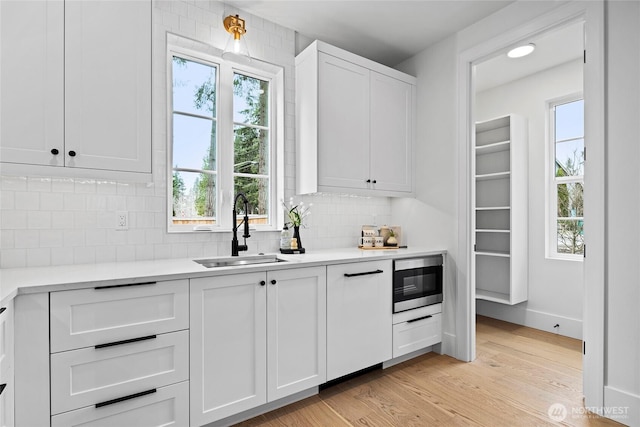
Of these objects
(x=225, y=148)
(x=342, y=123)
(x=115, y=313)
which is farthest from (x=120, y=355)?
(x=342, y=123)

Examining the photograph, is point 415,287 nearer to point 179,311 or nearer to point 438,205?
point 438,205

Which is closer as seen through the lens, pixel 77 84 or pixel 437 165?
pixel 77 84

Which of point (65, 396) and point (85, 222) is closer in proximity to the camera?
point (65, 396)

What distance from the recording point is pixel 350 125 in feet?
9.25

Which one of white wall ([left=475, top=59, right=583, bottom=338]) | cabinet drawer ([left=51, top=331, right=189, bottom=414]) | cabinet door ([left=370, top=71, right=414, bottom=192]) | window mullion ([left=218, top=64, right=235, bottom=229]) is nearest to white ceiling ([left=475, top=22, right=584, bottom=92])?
white wall ([left=475, top=59, right=583, bottom=338])

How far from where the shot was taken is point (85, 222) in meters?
1.99

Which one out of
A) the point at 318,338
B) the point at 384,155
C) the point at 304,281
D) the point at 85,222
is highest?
the point at 384,155

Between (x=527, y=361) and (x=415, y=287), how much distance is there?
1.13m

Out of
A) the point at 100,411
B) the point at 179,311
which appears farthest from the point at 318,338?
the point at 100,411

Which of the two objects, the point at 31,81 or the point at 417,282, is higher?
the point at 31,81

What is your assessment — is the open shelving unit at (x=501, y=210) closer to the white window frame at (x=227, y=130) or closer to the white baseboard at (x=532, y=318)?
the white baseboard at (x=532, y=318)

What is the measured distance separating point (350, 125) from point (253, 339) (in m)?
1.83

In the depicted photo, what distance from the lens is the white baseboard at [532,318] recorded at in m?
3.32

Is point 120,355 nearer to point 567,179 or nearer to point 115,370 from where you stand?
point 115,370
